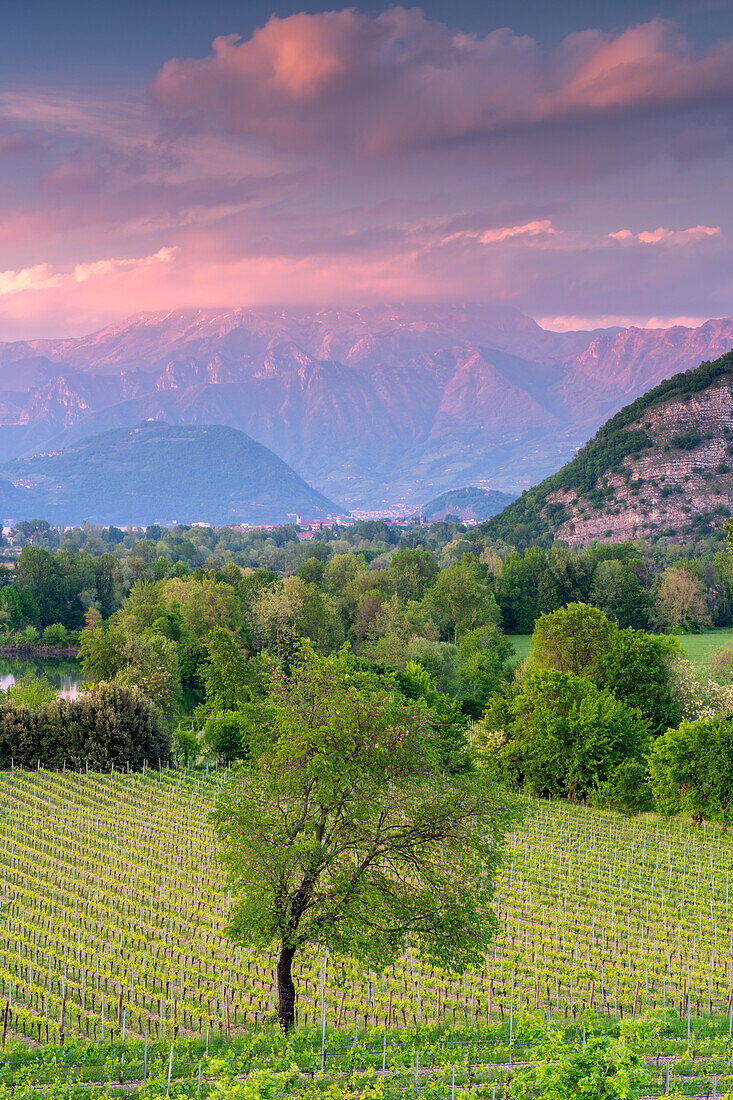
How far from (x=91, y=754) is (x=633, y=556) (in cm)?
9544

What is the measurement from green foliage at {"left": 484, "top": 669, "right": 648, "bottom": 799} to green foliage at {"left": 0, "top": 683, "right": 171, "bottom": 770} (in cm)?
2235

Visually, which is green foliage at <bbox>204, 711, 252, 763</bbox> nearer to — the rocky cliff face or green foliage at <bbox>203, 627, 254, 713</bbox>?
green foliage at <bbox>203, 627, 254, 713</bbox>

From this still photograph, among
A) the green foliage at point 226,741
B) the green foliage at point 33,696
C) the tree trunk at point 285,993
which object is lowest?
the tree trunk at point 285,993

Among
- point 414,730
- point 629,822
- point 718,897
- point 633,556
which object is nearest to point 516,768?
point 629,822

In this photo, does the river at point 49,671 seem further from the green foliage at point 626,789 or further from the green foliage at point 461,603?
the green foliage at point 626,789

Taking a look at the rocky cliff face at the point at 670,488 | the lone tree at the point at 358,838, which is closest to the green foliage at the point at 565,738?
the lone tree at the point at 358,838

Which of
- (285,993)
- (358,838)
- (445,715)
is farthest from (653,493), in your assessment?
(285,993)

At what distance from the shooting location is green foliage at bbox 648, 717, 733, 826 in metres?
49.1

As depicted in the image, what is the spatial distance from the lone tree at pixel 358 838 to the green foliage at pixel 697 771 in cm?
2907

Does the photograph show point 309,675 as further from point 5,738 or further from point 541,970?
point 5,738

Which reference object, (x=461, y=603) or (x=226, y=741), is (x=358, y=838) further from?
(x=461, y=603)

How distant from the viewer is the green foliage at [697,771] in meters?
49.1

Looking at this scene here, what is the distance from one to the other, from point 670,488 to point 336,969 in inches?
6813

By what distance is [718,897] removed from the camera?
37750 millimetres
